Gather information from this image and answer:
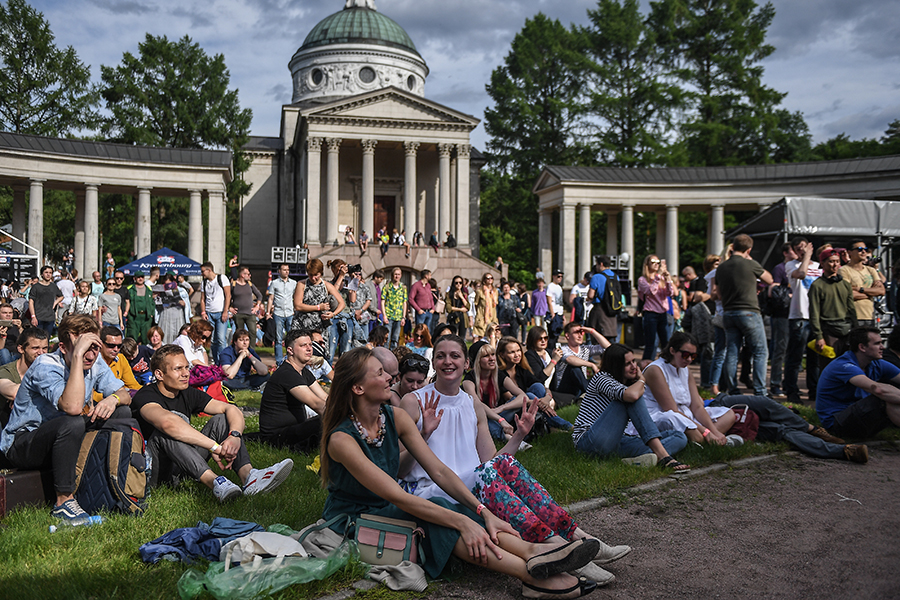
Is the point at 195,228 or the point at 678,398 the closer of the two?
the point at 678,398

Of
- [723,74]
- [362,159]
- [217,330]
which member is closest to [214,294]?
[217,330]

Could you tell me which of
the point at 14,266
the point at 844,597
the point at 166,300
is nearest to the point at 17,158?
the point at 14,266

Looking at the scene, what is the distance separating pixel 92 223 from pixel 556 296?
82.8 ft

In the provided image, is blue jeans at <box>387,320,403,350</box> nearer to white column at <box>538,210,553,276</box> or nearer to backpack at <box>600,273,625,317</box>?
backpack at <box>600,273,625,317</box>

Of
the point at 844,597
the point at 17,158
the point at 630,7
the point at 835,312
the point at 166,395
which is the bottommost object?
the point at 844,597

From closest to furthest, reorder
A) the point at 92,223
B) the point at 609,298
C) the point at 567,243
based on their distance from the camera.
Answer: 1. the point at 609,298
2. the point at 92,223
3. the point at 567,243

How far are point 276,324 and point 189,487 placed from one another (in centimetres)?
758

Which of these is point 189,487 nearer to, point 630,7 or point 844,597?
point 844,597

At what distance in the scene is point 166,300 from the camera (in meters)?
14.7

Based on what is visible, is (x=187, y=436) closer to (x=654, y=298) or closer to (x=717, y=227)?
(x=654, y=298)

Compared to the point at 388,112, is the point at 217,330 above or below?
below

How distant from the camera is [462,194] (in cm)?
4462

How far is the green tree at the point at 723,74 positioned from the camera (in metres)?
49.5

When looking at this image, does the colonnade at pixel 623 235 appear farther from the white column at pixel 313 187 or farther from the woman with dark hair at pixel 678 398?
the woman with dark hair at pixel 678 398
